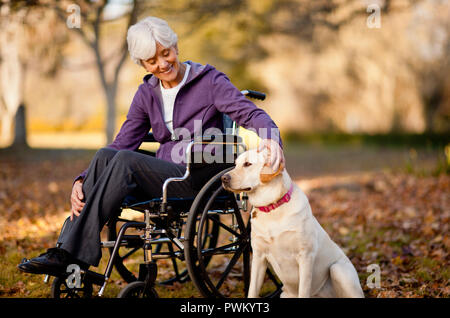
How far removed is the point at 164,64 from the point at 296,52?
67.9 ft

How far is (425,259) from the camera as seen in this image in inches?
166

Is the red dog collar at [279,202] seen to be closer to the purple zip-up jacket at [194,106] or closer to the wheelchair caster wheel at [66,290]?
the purple zip-up jacket at [194,106]

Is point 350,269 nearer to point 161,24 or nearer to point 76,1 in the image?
point 161,24

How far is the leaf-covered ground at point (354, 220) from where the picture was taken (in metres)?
3.76

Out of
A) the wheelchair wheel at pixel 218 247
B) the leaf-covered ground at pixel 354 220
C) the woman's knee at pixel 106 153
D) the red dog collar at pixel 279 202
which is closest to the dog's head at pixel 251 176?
the red dog collar at pixel 279 202

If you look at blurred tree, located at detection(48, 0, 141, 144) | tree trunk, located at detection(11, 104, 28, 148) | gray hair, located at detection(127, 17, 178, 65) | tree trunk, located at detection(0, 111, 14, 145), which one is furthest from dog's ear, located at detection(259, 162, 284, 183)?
tree trunk, located at detection(0, 111, 14, 145)

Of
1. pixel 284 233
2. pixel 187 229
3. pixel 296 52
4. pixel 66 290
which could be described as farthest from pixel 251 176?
pixel 296 52

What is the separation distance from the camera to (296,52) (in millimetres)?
23031

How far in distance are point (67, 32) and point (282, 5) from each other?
580 cm

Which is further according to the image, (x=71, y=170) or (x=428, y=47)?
(x=428, y=47)

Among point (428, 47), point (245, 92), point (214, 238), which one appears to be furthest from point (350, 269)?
point (428, 47)

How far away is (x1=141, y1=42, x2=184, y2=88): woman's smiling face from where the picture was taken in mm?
3049

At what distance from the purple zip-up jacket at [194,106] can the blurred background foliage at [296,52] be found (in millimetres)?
5409

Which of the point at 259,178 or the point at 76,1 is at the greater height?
the point at 76,1
